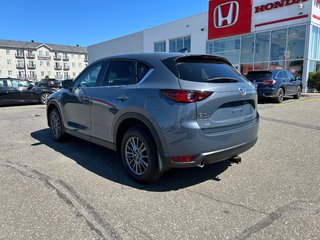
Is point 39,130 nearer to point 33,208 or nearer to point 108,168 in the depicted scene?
point 108,168

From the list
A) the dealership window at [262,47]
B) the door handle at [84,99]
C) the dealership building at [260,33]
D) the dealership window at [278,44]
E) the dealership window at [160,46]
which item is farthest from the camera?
the dealership window at [160,46]

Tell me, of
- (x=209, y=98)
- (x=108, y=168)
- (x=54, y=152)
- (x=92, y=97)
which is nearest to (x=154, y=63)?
(x=209, y=98)

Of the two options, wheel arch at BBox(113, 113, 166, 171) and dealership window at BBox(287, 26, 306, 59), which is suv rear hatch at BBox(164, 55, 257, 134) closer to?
wheel arch at BBox(113, 113, 166, 171)

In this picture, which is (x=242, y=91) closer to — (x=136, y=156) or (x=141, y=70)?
(x=141, y=70)

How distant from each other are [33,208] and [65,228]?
63 centimetres

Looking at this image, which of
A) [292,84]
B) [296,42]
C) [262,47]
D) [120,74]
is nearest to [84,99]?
[120,74]

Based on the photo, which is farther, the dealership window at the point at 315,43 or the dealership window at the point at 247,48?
the dealership window at the point at 247,48

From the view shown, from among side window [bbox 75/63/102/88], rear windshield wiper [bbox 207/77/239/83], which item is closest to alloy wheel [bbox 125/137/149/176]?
A: rear windshield wiper [bbox 207/77/239/83]

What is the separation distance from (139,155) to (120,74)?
1.29m

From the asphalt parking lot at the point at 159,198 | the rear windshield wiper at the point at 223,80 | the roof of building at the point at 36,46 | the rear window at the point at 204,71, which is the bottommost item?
the asphalt parking lot at the point at 159,198

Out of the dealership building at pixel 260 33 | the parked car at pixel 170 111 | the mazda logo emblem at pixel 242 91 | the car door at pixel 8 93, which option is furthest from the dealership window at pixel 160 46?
the mazda logo emblem at pixel 242 91

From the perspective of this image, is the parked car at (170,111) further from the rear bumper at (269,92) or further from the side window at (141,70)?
the rear bumper at (269,92)

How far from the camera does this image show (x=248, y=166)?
4273 millimetres

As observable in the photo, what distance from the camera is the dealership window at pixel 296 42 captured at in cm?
1800
